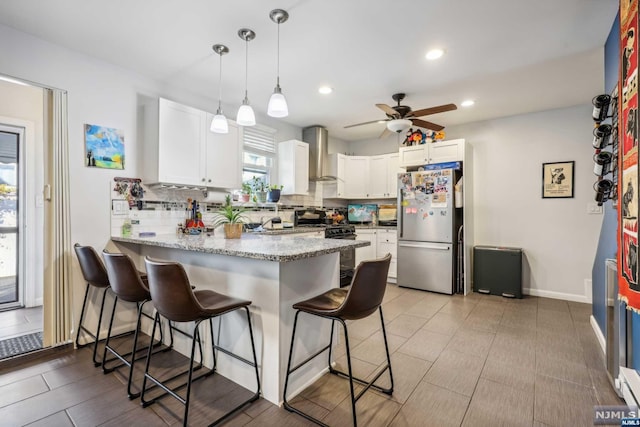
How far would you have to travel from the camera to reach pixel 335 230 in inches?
185

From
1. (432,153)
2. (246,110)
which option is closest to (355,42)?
(246,110)

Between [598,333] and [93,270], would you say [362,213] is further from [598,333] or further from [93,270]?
[93,270]

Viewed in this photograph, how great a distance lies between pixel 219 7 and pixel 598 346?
402 cm

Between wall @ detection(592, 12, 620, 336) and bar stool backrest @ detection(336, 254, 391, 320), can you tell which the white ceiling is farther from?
bar stool backrest @ detection(336, 254, 391, 320)

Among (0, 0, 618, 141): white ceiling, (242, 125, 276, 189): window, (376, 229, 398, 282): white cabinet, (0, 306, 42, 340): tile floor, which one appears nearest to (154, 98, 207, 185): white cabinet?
(0, 0, 618, 141): white ceiling

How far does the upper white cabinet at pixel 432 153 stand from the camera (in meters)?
4.34

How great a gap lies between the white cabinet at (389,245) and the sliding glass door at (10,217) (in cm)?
470

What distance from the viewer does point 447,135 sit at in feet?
16.3

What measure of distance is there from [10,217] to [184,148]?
7.77 feet

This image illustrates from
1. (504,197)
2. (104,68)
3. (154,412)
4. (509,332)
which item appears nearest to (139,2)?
(104,68)

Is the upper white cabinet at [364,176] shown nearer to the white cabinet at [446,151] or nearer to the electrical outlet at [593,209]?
the white cabinet at [446,151]

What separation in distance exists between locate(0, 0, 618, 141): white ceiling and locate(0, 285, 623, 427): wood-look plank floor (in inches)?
101

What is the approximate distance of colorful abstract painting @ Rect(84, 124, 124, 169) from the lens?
2.72 metres

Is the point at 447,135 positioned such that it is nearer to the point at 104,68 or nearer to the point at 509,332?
the point at 509,332
